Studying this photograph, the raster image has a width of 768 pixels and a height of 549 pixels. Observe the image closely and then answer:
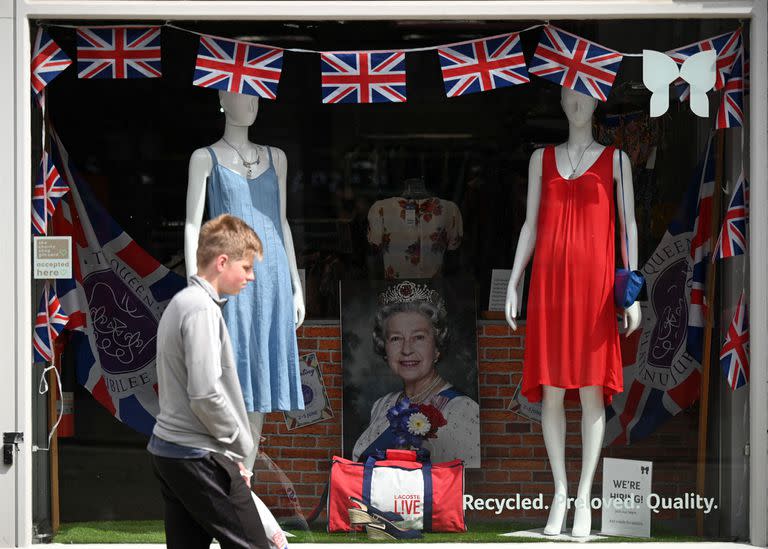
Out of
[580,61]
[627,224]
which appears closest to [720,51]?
[580,61]

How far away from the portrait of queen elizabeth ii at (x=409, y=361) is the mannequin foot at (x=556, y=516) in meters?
0.47

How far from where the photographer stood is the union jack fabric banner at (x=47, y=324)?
5258 mm

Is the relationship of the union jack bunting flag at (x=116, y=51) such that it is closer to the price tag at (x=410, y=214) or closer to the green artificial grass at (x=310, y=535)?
the price tag at (x=410, y=214)

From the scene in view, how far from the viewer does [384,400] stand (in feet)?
18.6

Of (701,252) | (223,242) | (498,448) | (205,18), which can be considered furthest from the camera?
(498,448)

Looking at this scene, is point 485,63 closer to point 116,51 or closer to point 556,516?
point 116,51

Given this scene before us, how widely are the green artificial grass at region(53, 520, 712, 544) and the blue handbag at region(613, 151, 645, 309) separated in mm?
1066

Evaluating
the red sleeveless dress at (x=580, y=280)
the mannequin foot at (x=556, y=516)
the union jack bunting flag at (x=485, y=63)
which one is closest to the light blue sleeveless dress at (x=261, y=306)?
the union jack bunting flag at (x=485, y=63)

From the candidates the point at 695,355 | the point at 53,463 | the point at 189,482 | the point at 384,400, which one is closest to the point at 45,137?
the point at 53,463

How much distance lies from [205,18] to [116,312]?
1.46 m

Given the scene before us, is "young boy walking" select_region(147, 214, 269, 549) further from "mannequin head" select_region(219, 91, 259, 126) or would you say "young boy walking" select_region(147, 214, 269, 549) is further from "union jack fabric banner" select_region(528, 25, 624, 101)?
"union jack fabric banner" select_region(528, 25, 624, 101)

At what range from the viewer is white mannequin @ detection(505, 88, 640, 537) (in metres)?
5.31

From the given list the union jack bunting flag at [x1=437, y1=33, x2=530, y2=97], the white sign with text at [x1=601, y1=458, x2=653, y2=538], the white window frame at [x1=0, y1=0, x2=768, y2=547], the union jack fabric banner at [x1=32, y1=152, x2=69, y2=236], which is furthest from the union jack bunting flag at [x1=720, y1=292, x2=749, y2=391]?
the union jack fabric banner at [x1=32, y1=152, x2=69, y2=236]

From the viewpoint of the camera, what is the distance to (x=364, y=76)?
536 cm
